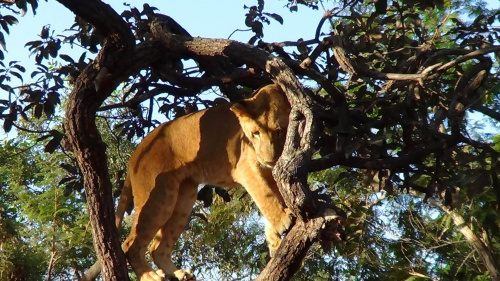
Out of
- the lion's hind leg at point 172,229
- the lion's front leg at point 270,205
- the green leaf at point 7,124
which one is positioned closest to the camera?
the lion's front leg at point 270,205

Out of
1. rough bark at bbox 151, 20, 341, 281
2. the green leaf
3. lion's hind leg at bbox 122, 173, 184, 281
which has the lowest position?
rough bark at bbox 151, 20, 341, 281

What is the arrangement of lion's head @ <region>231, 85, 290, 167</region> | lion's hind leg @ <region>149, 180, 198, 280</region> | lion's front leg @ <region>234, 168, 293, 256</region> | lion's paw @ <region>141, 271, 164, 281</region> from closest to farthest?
lion's front leg @ <region>234, 168, 293, 256</region>
lion's head @ <region>231, 85, 290, 167</region>
lion's paw @ <region>141, 271, 164, 281</region>
lion's hind leg @ <region>149, 180, 198, 280</region>

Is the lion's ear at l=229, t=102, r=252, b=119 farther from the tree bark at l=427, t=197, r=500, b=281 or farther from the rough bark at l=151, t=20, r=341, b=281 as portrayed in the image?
the tree bark at l=427, t=197, r=500, b=281

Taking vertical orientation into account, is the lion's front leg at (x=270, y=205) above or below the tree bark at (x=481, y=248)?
below

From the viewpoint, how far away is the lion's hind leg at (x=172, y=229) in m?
5.52

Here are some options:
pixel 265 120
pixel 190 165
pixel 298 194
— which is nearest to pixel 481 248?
pixel 190 165

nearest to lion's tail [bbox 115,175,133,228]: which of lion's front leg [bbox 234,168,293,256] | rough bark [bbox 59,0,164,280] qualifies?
rough bark [bbox 59,0,164,280]

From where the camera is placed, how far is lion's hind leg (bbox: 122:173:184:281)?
17.5ft

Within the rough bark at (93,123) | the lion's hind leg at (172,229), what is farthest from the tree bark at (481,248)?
the rough bark at (93,123)

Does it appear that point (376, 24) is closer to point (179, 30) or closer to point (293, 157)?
point (179, 30)

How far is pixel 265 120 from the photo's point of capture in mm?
5027

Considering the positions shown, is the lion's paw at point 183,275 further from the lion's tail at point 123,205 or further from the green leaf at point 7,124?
the green leaf at point 7,124

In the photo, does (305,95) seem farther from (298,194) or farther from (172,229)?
(172,229)

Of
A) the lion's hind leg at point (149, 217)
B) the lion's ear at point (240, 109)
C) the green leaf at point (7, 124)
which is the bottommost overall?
the lion's hind leg at point (149, 217)
